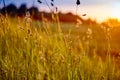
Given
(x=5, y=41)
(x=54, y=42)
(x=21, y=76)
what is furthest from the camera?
(x=54, y=42)

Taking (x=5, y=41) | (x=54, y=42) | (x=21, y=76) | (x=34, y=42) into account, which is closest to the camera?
(x=21, y=76)

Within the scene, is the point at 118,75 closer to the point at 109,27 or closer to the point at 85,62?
the point at 85,62

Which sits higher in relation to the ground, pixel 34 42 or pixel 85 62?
pixel 34 42

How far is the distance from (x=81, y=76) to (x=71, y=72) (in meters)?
0.12

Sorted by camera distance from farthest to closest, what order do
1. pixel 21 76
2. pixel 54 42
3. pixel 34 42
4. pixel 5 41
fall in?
pixel 54 42 < pixel 5 41 < pixel 34 42 < pixel 21 76

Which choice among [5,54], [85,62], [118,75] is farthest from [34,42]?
[118,75]

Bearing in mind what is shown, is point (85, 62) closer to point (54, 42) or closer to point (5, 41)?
point (54, 42)

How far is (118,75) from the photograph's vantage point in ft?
15.6

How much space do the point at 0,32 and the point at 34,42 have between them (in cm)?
59

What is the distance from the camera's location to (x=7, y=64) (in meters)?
4.00

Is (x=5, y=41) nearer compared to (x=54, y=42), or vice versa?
(x=5, y=41)

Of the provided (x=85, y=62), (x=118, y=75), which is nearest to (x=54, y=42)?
(x=85, y=62)

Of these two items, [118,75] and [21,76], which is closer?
[21,76]

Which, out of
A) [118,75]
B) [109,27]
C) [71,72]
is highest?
[109,27]
